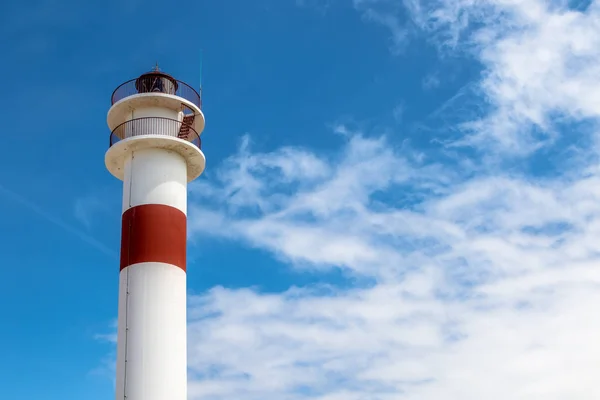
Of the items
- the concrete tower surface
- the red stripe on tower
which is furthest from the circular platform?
the red stripe on tower

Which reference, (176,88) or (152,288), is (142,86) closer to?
(176,88)

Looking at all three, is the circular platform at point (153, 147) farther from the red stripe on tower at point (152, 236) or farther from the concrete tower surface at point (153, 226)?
the red stripe on tower at point (152, 236)

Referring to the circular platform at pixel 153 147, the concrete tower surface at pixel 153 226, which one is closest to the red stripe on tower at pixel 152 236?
the concrete tower surface at pixel 153 226

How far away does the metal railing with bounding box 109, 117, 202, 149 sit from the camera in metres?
28.2

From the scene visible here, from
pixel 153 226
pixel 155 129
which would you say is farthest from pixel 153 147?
pixel 153 226

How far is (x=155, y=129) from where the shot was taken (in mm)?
28188

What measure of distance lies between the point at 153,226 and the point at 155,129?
149 inches

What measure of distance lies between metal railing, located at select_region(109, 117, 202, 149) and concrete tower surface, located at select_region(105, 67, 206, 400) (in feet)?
0.12

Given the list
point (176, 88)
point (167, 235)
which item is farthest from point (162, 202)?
point (176, 88)

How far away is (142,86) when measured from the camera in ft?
95.6

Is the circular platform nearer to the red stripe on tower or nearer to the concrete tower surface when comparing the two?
Answer: the concrete tower surface

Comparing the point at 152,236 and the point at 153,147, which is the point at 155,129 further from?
the point at 152,236

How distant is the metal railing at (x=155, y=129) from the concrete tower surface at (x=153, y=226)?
37 mm

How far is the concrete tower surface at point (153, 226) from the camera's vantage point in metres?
25.4
